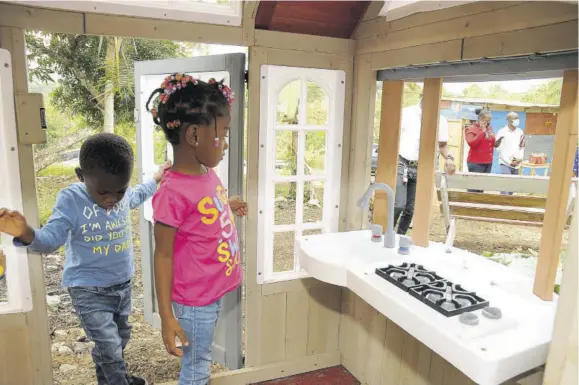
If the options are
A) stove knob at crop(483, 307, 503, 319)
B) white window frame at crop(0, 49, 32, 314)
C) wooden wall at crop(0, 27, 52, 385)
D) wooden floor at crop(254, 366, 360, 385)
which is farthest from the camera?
wooden floor at crop(254, 366, 360, 385)

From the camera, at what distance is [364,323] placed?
2.34 m

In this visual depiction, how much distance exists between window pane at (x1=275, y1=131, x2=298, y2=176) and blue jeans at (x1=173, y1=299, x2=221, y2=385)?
983 mm

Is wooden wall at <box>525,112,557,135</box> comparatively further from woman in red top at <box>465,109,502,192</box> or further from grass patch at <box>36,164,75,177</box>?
grass patch at <box>36,164,75,177</box>

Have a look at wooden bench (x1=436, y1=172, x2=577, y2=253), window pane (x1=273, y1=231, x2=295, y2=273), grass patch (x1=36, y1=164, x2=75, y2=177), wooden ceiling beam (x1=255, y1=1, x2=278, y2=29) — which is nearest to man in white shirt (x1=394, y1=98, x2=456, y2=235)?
wooden bench (x1=436, y1=172, x2=577, y2=253)

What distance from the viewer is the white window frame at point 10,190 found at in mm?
1684

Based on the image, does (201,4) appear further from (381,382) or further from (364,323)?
(381,382)

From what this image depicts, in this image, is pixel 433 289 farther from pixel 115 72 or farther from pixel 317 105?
pixel 115 72

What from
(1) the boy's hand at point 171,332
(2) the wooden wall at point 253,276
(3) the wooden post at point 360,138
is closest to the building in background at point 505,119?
(3) the wooden post at point 360,138

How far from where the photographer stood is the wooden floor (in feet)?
7.93

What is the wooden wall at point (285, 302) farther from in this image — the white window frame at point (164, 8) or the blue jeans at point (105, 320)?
the blue jeans at point (105, 320)

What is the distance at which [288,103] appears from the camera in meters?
2.24

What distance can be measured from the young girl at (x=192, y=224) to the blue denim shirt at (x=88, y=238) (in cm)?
39

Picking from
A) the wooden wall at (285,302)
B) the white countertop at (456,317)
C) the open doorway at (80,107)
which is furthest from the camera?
the open doorway at (80,107)

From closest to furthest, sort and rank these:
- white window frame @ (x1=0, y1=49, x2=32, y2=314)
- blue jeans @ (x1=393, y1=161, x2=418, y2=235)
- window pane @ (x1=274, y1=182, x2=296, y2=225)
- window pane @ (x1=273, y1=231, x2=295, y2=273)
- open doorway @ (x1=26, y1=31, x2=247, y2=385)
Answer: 1. white window frame @ (x1=0, y1=49, x2=32, y2=314)
2. open doorway @ (x1=26, y1=31, x2=247, y2=385)
3. blue jeans @ (x1=393, y1=161, x2=418, y2=235)
4. window pane @ (x1=273, y1=231, x2=295, y2=273)
5. window pane @ (x1=274, y1=182, x2=296, y2=225)
